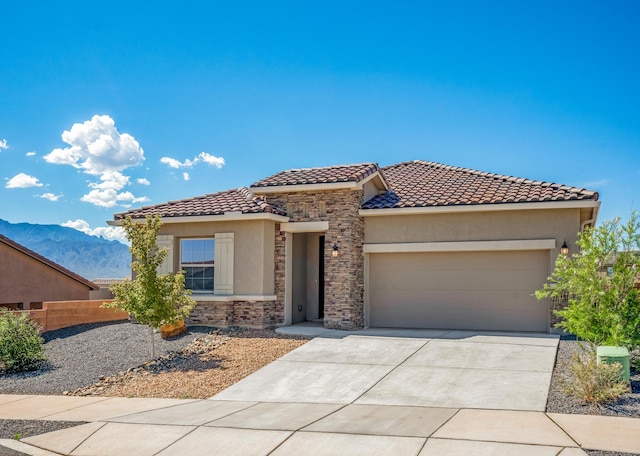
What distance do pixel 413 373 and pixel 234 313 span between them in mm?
6265

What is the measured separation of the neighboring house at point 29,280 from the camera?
2030cm

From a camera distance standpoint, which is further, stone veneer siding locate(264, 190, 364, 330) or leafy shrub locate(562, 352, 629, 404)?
stone veneer siding locate(264, 190, 364, 330)

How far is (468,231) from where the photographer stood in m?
15.3

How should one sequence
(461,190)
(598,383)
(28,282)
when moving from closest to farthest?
(598,383) → (461,190) → (28,282)

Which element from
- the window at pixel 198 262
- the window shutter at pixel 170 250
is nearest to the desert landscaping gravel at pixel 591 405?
the window at pixel 198 262

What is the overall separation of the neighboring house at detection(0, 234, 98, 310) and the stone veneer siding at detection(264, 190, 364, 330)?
10.5 m

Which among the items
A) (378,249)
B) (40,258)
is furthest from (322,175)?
(40,258)

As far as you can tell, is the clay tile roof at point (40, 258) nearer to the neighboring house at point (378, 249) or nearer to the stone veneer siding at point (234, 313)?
the neighboring house at point (378, 249)

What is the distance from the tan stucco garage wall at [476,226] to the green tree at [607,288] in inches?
168

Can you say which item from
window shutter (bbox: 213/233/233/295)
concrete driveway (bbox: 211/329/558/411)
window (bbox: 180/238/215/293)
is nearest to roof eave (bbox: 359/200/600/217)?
concrete driveway (bbox: 211/329/558/411)

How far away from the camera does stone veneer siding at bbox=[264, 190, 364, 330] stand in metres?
15.4

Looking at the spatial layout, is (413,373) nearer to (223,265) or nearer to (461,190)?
(223,265)

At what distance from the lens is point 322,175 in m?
16.2

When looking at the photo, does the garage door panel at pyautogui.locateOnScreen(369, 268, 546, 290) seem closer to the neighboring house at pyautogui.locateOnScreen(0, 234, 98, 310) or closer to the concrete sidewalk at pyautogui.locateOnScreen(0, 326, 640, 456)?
the concrete sidewalk at pyautogui.locateOnScreen(0, 326, 640, 456)
